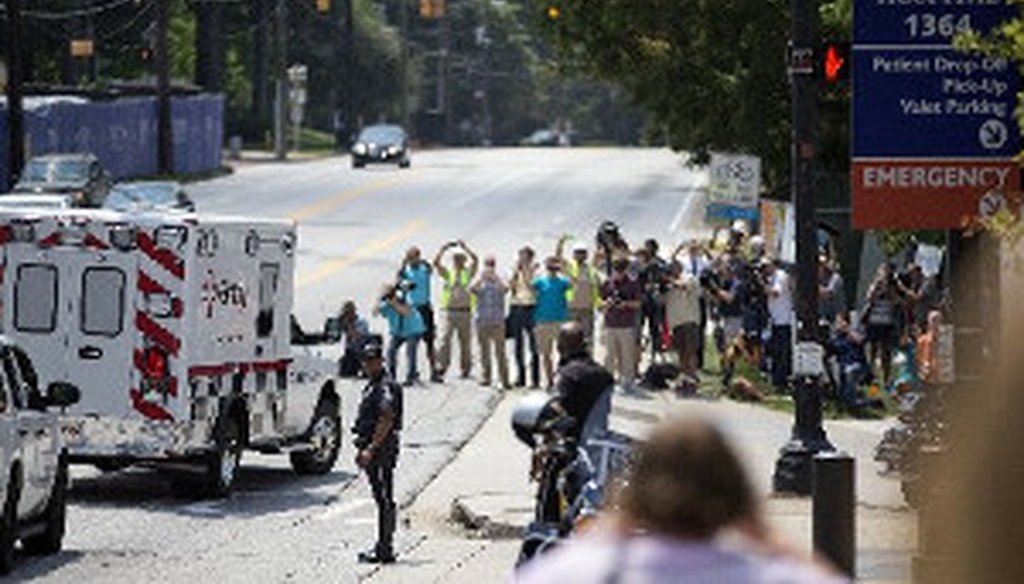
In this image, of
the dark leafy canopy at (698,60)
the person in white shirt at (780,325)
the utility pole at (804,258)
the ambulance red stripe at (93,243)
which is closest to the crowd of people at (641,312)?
the person in white shirt at (780,325)

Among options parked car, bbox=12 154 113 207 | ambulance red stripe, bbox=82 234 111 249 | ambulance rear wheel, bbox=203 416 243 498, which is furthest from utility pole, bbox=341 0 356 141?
ambulance red stripe, bbox=82 234 111 249

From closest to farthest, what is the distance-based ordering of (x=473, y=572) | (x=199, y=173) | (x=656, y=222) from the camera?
(x=473, y=572) → (x=656, y=222) → (x=199, y=173)

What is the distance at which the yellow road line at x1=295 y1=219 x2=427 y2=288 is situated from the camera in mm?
54875

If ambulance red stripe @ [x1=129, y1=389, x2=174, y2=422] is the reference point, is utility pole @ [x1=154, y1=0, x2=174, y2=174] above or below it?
above

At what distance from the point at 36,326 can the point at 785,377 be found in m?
11.6

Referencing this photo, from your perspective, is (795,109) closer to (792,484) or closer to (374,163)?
(792,484)

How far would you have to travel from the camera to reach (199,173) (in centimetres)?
9288

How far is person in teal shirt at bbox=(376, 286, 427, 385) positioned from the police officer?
53.4 feet

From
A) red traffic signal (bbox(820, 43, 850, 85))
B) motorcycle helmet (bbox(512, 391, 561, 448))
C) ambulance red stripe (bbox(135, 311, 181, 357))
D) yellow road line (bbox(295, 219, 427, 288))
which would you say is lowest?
yellow road line (bbox(295, 219, 427, 288))

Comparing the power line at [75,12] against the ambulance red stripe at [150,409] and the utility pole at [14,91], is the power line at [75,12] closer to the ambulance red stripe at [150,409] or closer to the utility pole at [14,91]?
the utility pole at [14,91]

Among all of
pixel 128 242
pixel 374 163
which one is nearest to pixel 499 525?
pixel 128 242

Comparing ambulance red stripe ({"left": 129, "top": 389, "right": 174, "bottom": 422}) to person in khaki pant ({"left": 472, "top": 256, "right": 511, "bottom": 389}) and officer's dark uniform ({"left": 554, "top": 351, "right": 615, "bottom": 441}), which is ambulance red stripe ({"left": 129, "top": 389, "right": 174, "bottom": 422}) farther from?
person in khaki pant ({"left": 472, "top": 256, "right": 511, "bottom": 389})

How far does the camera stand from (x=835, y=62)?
23.1m

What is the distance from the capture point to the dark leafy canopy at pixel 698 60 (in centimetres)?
3888
